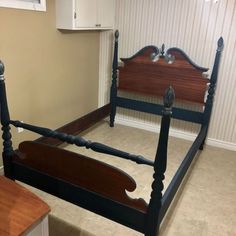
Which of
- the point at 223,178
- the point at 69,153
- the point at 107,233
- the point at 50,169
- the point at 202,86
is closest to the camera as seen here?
the point at 69,153

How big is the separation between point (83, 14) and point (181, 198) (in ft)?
7.08

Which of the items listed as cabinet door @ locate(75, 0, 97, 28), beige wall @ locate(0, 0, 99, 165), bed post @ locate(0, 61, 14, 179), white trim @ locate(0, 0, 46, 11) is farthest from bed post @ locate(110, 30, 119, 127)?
bed post @ locate(0, 61, 14, 179)

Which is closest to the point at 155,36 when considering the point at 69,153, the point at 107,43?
the point at 107,43

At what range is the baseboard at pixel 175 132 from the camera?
336 cm

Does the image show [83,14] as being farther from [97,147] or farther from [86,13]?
[97,147]

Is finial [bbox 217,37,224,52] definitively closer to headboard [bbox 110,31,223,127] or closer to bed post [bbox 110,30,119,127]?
headboard [bbox 110,31,223,127]

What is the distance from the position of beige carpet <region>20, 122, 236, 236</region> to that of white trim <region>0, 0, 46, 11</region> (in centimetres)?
156

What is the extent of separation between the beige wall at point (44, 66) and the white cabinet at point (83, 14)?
10cm

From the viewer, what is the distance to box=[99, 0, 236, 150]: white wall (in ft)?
9.82

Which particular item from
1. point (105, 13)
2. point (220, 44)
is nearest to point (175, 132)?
point (220, 44)

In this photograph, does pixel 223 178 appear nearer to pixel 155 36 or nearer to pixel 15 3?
pixel 155 36

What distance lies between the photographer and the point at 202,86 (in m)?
3.09

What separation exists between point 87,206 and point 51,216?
1.76 ft

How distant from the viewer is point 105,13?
329 cm
